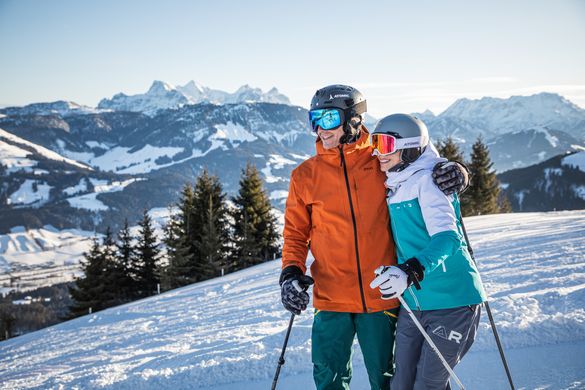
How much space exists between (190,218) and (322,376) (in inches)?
947

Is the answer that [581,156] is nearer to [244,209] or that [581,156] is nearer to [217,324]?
[244,209]

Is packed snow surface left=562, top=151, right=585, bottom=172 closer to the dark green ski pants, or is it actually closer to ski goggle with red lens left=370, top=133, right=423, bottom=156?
ski goggle with red lens left=370, top=133, right=423, bottom=156

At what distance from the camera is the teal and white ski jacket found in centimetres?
254

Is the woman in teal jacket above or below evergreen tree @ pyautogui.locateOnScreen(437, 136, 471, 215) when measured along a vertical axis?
above

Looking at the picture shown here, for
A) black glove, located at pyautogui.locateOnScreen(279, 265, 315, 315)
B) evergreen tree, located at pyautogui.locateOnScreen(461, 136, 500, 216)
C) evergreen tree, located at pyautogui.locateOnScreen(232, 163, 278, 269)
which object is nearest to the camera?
black glove, located at pyautogui.locateOnScreen(279, 265, 315, 315)

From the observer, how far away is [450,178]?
2586 millimetres

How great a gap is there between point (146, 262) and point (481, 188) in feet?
94.4

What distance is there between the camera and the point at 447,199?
262 cm

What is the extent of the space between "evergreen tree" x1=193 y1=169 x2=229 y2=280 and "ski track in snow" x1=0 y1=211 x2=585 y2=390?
14.2 metres

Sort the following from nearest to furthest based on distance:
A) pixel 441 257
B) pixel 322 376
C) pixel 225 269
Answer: pixel 441 257 → pixel 322 376 → pixel 225 269

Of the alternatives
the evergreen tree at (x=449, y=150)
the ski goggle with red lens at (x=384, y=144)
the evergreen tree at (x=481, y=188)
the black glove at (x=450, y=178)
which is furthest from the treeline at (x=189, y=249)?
the black glove at (x=450, y=178)

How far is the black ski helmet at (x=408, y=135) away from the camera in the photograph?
9.53ft

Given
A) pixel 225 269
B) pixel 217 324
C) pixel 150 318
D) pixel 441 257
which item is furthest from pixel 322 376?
pixel 225 269

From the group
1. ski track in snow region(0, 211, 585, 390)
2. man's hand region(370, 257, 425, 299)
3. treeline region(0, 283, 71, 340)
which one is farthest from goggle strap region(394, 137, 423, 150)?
treeline region(0, 283, 71, 340)
